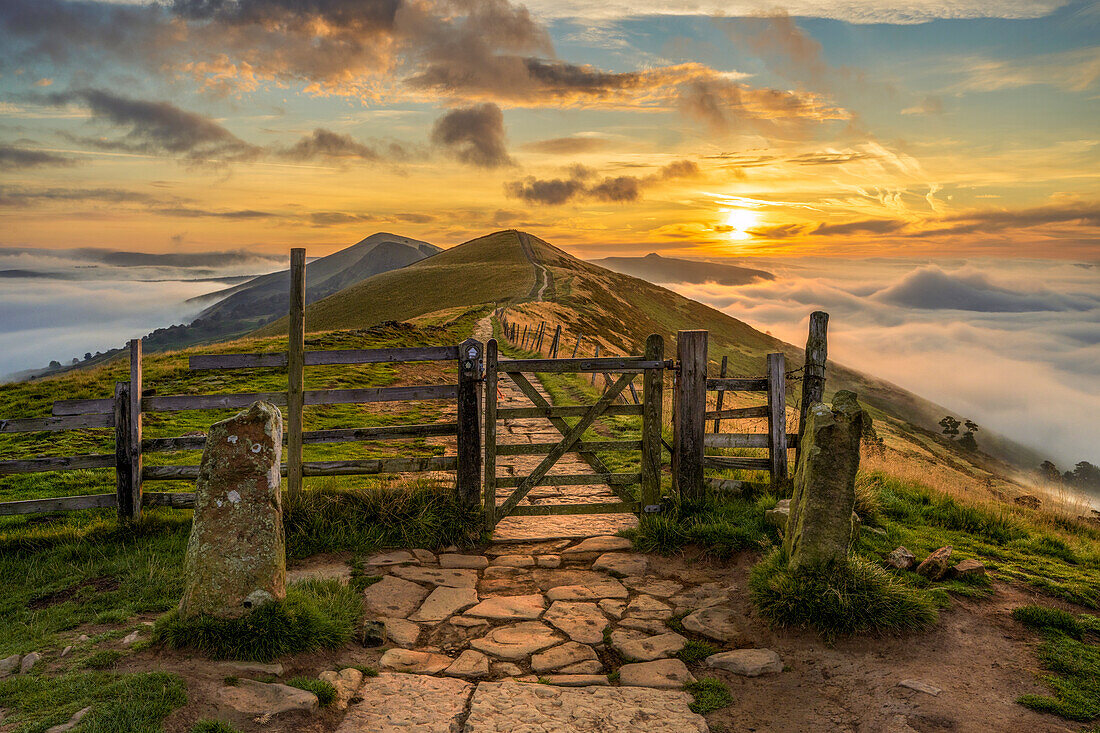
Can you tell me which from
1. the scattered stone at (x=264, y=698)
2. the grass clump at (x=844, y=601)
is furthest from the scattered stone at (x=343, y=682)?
the grass clump at (x=844, y=601)

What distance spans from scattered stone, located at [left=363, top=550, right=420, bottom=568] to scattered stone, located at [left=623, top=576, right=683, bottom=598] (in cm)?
244

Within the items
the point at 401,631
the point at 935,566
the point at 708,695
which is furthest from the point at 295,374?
the point at 935,566

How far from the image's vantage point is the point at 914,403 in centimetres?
12569

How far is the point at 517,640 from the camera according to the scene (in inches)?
229

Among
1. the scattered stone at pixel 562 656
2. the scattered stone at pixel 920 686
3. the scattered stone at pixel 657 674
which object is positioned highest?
the scattered stone at pixel 920 686

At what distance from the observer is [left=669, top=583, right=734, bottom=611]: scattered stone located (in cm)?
648

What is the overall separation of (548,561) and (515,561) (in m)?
0.39

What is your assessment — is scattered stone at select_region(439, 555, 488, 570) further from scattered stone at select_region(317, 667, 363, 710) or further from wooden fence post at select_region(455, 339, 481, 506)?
scattered stone at select_region(317, 667, 363, 710)

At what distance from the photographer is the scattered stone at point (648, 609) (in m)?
6.29

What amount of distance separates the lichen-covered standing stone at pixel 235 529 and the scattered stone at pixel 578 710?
A: 2.01 m

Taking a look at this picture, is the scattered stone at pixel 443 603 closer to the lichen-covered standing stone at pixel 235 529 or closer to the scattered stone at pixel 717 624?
the lichen-covered standing stone at pixel 235 529

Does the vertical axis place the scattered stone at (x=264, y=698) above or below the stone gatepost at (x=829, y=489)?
below

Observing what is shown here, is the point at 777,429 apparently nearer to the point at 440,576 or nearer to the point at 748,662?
the point at 748,662

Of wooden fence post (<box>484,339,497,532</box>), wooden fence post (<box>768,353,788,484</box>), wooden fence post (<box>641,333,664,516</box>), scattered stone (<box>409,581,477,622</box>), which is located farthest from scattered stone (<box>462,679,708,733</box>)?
wooden fence post (<box>768,353,788,484</box>)
